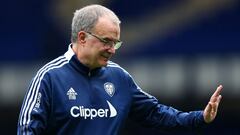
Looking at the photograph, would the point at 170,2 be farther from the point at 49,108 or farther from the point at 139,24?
the point at 49,108

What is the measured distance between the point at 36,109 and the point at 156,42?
5682mm

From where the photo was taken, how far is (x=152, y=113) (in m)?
6.77

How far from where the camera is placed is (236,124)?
1272cm

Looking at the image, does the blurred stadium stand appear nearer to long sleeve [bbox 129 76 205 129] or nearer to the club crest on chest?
long sleeve [bbox 129 76 205 129]

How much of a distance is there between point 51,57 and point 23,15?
599 mm

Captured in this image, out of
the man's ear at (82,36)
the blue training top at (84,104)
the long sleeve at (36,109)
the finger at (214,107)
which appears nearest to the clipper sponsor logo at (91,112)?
the blue training top at (84,104)

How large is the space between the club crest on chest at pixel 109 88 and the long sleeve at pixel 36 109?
45 centimetres

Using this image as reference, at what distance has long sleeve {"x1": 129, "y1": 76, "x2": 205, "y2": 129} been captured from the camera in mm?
6691

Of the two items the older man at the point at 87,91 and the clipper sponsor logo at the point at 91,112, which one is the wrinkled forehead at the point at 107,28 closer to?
the older man at the point at 87,91

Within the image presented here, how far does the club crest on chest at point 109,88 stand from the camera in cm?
657

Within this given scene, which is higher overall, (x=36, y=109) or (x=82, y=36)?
(x=82, y=36)

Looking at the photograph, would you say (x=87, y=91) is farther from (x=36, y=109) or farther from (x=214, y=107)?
(x=214, y=107)

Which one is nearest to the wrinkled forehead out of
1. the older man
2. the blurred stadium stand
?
Answer: the older man

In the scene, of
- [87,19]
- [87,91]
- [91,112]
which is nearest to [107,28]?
[87,19]
